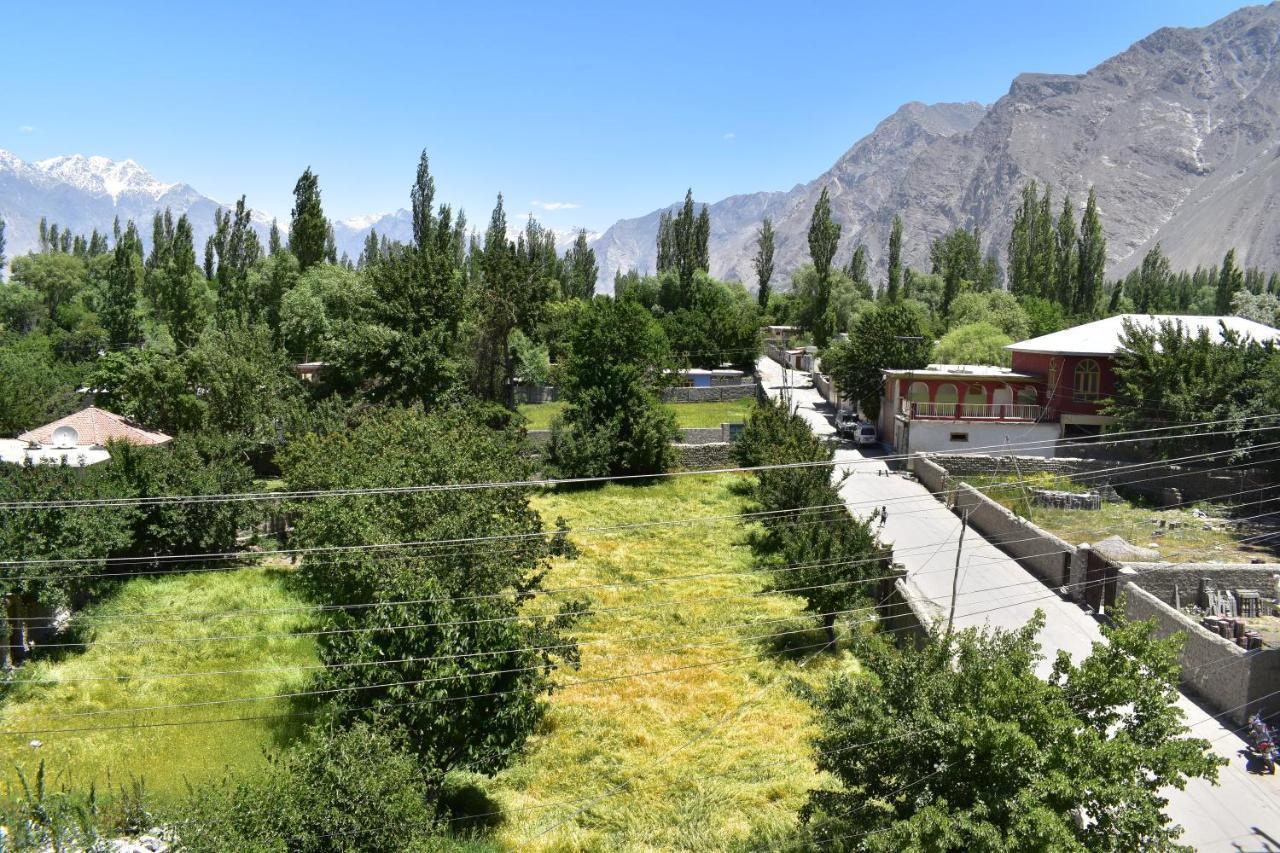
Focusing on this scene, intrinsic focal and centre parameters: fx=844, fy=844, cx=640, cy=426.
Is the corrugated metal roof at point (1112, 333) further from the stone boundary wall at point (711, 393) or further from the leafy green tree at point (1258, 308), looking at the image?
the leafy green tree at point (1258, 308)

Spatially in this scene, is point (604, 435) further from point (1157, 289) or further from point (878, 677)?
point (1157, 289)

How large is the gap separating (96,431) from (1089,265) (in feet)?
227

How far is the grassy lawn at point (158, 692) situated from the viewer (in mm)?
14227

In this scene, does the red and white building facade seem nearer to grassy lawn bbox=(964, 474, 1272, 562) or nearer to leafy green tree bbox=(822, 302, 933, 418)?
leafy green tree bbox=(822, 302, 933, 418)

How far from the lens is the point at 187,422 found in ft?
117

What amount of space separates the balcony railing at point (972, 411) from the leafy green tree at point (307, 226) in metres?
37.7

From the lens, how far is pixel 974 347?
4925 cm

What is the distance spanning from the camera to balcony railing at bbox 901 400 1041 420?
3625 centimetres

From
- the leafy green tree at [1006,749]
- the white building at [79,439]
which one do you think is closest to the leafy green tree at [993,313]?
the white building at [79,439]

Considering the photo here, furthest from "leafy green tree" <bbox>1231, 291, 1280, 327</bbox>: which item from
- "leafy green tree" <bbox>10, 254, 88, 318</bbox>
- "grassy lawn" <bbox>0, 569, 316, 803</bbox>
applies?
"leafy green tree" <bbox>10, 254, 88, 318</bbox>

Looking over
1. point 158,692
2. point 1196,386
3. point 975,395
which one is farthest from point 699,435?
point 158,692

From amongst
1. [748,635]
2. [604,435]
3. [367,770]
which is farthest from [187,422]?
[367,770]

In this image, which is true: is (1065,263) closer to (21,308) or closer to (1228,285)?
(1228,285)

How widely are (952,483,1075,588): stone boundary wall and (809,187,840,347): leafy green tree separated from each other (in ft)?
149
